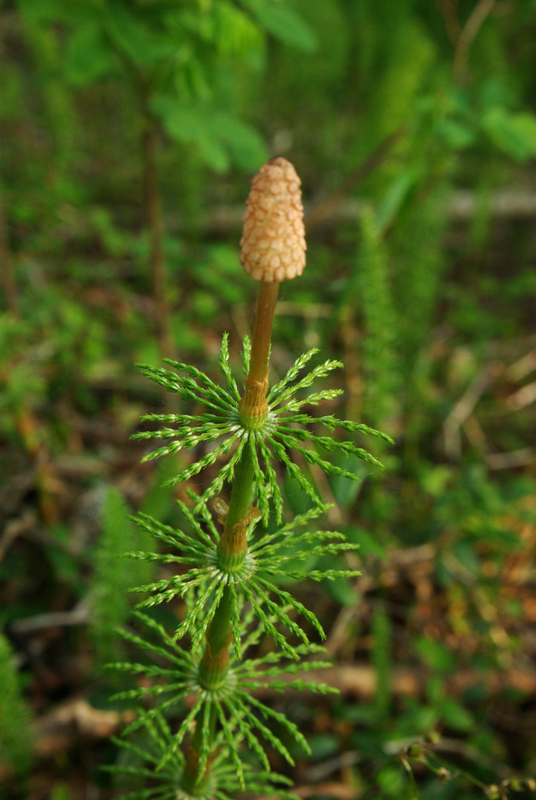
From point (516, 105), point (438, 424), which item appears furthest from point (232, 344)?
point (516, 105)

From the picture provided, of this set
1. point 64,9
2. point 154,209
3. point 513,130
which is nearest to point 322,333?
point 154,209

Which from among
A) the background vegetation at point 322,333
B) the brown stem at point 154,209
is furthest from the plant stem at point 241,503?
the brown stem at point 154,209

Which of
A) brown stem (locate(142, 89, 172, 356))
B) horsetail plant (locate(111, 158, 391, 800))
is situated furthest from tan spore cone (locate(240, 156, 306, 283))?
brown stem (locate(142, 89, 172, 356))

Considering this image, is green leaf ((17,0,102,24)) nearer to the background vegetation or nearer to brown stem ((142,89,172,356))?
the background vegetation

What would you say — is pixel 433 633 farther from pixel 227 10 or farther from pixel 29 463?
pixel 227 10

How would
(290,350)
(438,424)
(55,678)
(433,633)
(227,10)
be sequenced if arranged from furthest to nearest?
1. (290,350)
2. (438,424)
3. (433,633)
4. (55,678)
5. (227,10)
